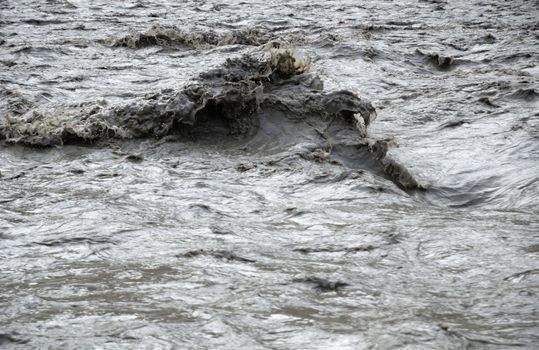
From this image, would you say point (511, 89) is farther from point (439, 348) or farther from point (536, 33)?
point (439, 348)

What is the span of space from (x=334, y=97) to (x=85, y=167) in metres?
2.11

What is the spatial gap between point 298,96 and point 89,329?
385cm

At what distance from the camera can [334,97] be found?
6410mm

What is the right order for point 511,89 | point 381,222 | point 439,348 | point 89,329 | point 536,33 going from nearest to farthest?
1. point 439,348
2. point 89,329
3. point 381,222
4. point 511,89
5. point 536,33

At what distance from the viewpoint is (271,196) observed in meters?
5.04

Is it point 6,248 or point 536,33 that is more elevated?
point 536,33

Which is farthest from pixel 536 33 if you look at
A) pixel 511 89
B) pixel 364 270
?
pixel 364 270

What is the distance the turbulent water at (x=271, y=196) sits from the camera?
10.2 ft

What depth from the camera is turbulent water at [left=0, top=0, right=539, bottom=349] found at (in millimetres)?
3119

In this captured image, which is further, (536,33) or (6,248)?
(536,33)

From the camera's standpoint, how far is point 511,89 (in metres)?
7.21

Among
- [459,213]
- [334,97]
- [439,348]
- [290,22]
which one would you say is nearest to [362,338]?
[439,348]

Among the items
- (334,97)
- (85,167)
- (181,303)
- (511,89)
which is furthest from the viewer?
(511,89)

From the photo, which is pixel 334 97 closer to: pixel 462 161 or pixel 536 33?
pixel 462 161
